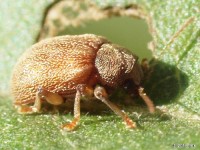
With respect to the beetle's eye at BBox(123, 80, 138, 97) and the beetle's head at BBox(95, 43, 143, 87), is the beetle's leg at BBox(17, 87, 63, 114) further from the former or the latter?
the beetle's eye at BBox(123, 80, 138, 97)

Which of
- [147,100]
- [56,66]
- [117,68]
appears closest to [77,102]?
[56,66]

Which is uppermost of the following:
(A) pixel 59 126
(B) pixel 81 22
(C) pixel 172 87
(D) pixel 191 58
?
(B) pixel 81 22

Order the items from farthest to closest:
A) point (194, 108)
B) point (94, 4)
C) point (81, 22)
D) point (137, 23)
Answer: point (137, 23) < point (81, 22) < point (94, 4) < point (194, 108)

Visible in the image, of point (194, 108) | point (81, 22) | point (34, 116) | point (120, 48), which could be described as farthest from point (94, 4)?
point (194, 108)

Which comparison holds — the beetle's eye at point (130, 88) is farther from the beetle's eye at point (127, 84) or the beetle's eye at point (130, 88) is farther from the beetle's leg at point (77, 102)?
the beetle's leg at point (77, 102)

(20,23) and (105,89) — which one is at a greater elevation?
(20,23)

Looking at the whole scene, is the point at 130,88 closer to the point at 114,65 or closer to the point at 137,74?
the point at 137,74

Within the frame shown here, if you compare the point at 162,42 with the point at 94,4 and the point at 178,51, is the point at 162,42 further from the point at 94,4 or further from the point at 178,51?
the point at 94,4

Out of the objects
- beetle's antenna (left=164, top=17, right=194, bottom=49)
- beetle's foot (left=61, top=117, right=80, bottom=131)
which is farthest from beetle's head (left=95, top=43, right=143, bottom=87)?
beetle's foot (left=61, top=117, right=80, bottom=131)
